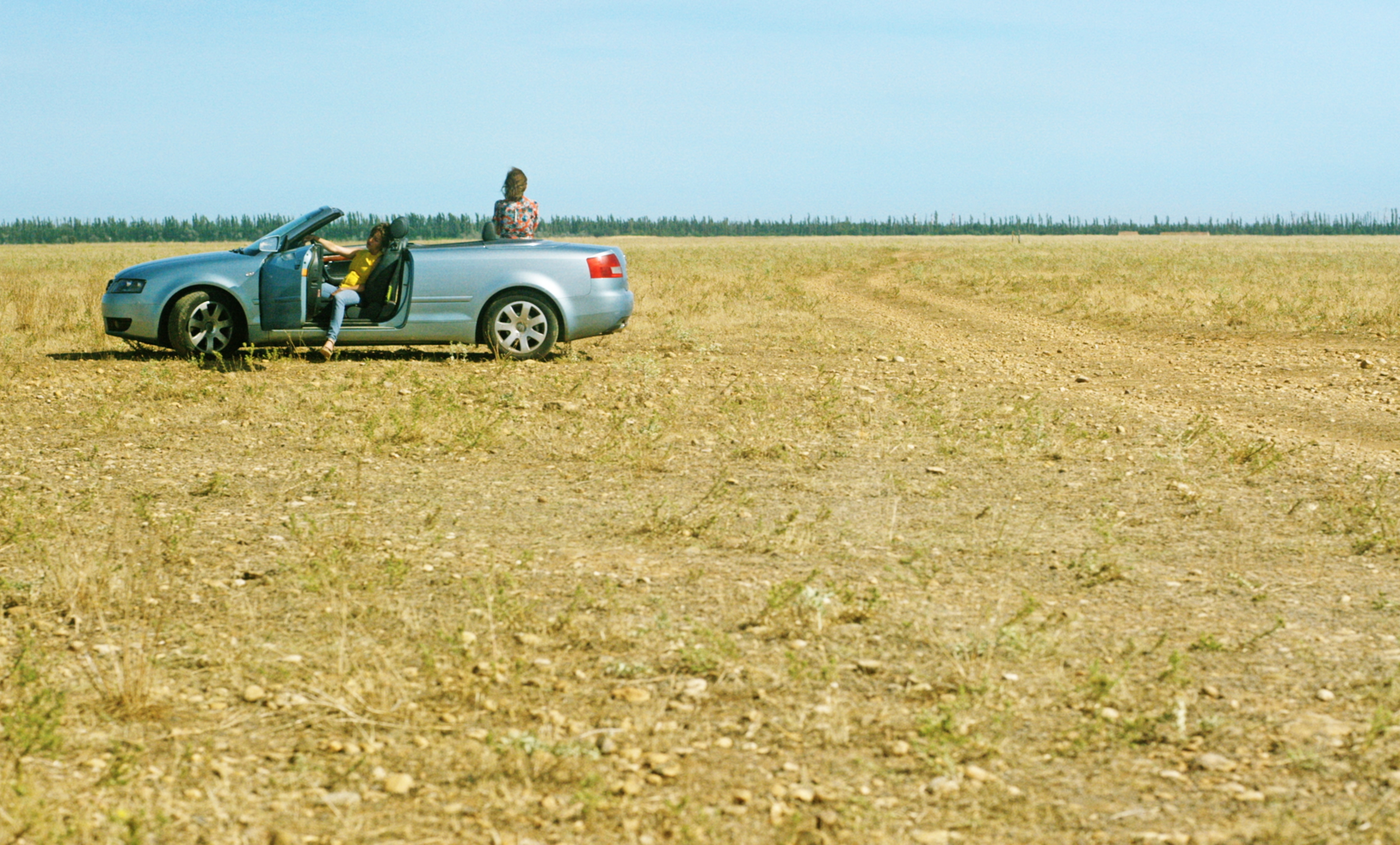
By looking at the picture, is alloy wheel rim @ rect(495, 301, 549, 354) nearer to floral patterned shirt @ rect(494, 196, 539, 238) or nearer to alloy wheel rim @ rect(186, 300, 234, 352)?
floral patterned shirt @ rect(494, 196, 539, 238)

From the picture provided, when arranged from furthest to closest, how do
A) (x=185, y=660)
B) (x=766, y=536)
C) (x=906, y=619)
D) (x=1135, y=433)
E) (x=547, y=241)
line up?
(x=547, y=241)
(x=1135, y=433)
(x=766, y=536)
(x=906, y=619)
(x=185, y=660)

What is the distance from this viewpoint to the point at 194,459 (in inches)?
303

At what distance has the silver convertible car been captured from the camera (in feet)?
37.7

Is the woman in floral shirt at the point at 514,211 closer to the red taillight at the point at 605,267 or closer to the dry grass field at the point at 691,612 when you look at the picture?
the red taillight at the point at 605,267

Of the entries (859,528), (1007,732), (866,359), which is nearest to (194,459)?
(859,528)

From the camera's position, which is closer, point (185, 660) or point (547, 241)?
point (185, 660)

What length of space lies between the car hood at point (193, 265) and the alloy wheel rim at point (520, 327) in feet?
7.71

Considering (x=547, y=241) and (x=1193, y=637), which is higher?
(x=547, y=241)

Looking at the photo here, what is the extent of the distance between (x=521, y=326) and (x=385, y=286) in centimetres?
136

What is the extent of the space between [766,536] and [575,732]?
90.7 inches

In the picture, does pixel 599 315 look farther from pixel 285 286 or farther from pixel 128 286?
pixel 128 286

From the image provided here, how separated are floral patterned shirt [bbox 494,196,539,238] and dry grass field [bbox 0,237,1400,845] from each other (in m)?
2.91


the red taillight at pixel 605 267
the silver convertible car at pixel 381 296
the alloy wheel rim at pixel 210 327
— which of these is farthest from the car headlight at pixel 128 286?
the red taillight at pixel 605 267

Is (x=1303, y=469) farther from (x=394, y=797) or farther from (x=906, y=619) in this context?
(x=394, y=797)
